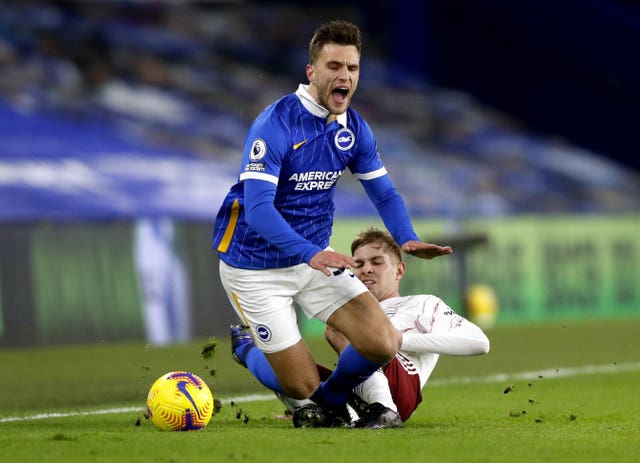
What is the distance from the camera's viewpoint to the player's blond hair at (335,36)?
6.23m

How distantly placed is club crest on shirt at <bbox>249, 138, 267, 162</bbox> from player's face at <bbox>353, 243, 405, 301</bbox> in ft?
3.31

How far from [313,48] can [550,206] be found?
16968mm

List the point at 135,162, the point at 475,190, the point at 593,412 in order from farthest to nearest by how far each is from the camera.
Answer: the point at 475,190
the point at 135,162
the point at 593,412

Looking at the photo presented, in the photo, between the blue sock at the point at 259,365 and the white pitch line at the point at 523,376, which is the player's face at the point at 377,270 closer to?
the blue sock at the point at 259,365

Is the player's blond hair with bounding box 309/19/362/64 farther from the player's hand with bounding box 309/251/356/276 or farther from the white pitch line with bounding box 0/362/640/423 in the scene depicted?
the white pitch line with bounding box 0/362/640/423

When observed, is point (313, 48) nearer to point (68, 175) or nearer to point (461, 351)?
point (461, 351)

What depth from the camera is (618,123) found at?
84.6 ft

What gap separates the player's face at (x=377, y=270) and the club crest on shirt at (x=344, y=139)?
0.63 metres

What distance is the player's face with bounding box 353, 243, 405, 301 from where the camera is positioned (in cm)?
686

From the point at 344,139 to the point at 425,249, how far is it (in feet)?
2.40

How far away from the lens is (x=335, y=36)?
20.4 feet

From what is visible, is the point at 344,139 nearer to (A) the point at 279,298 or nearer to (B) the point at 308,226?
(B) the point at 308,226

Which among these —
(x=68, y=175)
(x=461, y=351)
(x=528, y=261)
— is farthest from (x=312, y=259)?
(x=68, y=175)

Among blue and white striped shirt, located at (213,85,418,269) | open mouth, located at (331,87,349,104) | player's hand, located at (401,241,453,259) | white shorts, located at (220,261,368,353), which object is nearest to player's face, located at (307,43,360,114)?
open mouth, located at (331,87,349,104)
